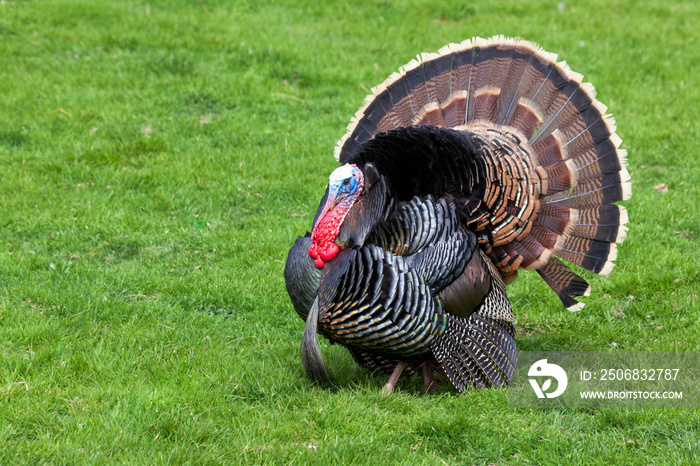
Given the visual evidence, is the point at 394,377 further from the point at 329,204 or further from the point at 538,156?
the point at 538,156

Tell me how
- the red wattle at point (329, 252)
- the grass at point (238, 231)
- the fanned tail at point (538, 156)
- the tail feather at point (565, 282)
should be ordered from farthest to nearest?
the tail feather at point (565, 282)
the fanned tail at point (538, 156)
the red wattle at point (329, 252)
the grass at point (238, 231)

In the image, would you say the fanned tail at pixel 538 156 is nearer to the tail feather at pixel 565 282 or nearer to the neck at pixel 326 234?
the tail feather at pixel 565 282

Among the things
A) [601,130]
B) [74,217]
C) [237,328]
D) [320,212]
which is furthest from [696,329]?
[74,217]

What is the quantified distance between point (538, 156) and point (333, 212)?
1.62 meters

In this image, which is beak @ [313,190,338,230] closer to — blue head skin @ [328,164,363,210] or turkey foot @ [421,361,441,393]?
blue head skin @ [328,164,363,210]

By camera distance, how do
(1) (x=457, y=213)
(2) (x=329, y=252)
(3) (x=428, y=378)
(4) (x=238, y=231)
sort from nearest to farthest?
(2) (x=329, y=252) → (1) (x=457, y=213) → (3) (x=428, y=378) → (4) (x=238, y=231)

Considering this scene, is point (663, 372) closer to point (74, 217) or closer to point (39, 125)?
point (74, 217)

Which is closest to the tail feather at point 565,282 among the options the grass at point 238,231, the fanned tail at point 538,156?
the fanned tail at point 538,156

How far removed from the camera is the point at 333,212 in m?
4.50

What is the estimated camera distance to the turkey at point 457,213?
4.46 meters

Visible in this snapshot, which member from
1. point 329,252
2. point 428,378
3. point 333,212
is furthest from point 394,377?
point 333,212

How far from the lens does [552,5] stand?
11.7 meters

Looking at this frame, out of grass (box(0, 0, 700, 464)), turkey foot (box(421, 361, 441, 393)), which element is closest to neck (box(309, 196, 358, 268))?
grass (box(0, 0, 700, 464))

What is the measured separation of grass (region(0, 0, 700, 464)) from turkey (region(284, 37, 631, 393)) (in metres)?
0.46
